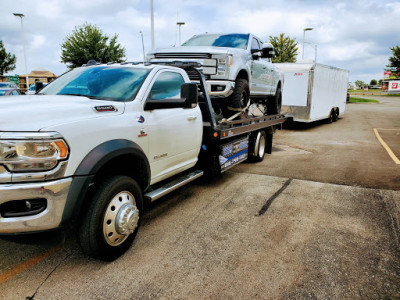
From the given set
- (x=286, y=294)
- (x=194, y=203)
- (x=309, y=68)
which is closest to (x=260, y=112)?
(x=194, y=203)

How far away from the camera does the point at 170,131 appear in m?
4.20

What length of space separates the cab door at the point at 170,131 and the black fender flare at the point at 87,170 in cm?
64

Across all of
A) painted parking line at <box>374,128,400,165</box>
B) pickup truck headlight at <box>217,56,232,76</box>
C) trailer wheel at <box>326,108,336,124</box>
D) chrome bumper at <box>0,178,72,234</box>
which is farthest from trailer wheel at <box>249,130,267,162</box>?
trailer wheel at <box>326,108,336,124</box>

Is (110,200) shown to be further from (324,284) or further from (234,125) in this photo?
(234,125)

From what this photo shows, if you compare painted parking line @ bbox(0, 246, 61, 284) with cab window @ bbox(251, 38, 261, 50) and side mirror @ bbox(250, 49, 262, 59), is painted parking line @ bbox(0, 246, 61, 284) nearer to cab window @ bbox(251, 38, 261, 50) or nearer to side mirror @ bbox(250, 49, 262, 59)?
side mirror @ bbox(250, 49, 262, 59)

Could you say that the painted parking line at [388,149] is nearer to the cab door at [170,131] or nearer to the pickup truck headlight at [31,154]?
the cab door at [170,131]

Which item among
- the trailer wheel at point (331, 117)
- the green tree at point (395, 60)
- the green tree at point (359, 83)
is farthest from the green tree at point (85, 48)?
the green tree at point (359, 83)

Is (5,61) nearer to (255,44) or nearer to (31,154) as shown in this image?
(255,44)

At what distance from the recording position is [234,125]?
6270 millimetres

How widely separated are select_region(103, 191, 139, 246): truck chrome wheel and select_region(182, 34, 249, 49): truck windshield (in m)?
5.21

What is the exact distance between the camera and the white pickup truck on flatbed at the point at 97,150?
2.64m

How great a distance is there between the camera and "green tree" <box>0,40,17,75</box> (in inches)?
1391

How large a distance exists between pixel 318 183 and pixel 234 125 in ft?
6.45

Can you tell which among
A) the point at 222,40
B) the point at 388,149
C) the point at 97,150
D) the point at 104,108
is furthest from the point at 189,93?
the point at 388,149
